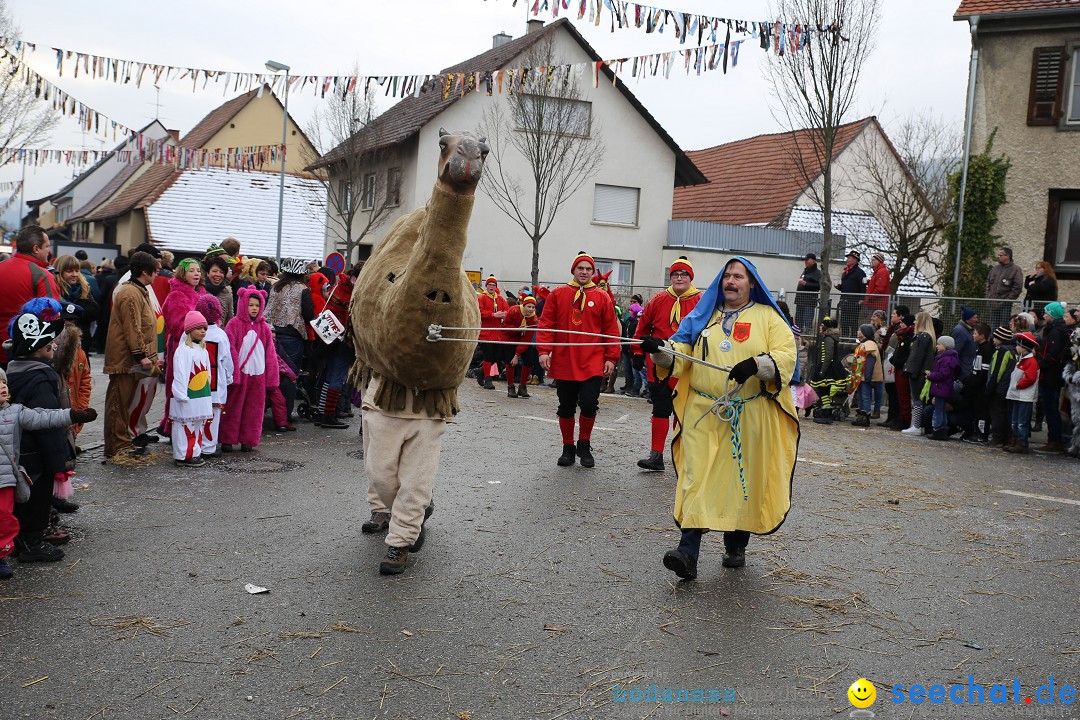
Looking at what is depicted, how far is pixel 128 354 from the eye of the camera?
8742 mm

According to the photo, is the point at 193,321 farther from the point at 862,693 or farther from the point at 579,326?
the point at 862,693

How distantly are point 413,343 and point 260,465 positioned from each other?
395 cm

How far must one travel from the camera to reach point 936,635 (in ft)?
16.4

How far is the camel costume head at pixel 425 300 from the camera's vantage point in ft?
17.7

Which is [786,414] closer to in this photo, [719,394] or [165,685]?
[719,394]

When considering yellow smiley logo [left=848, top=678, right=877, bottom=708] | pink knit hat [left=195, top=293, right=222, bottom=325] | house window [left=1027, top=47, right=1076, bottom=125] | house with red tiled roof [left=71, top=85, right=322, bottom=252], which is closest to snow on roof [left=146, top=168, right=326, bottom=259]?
house with red tiled roof [left=71, top=85, right=322, bottom=252]

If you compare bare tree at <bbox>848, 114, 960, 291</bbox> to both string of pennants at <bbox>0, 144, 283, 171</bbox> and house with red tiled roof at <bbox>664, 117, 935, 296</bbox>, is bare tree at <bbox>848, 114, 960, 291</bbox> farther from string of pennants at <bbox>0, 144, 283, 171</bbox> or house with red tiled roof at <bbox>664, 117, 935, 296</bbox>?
string of pennants at <bbox>0, 144, 283, 171</bbox>

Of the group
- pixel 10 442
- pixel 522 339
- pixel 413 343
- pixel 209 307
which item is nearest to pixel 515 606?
pixel 413 343

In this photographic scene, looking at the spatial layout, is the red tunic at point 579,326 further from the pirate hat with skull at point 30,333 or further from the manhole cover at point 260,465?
the pirate hat with skull at point 30,333

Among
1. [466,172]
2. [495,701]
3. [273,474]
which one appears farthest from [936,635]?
[273,474]

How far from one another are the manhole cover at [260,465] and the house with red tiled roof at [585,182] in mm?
21041

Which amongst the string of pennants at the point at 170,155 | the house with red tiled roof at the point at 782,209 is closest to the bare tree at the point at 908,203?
the house with red tiled roof at the point at 782,209

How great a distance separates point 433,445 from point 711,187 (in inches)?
1265

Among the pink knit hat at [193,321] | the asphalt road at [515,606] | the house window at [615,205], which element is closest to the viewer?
the asphalt road at [515,606]
